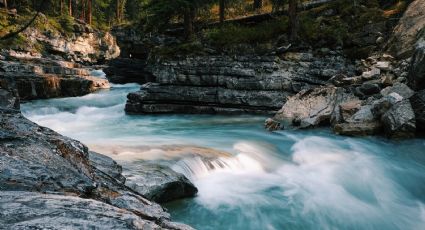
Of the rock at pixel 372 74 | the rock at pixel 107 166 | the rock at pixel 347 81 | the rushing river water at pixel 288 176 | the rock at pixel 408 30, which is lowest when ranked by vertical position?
the rushing river water at pixel 288 176

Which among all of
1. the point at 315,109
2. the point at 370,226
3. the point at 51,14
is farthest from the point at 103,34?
the point at 370,226

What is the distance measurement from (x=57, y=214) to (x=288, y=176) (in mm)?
7159

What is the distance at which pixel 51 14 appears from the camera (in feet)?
147

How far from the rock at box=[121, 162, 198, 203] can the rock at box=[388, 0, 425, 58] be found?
12.3 metres

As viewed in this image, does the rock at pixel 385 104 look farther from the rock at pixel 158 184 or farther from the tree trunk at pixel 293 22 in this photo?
the rock at pixel 158 184

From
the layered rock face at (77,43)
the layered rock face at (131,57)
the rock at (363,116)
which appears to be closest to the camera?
the rock at (363,116)

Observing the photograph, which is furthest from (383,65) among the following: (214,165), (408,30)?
(214,165)

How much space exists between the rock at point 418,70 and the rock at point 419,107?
0.80 metres

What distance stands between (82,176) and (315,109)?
12.3 meters

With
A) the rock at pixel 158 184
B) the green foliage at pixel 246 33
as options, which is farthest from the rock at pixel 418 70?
the rock at pixel 158 184

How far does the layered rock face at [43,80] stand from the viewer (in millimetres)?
21297

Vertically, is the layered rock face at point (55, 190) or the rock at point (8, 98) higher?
the rock at point (8, 98)

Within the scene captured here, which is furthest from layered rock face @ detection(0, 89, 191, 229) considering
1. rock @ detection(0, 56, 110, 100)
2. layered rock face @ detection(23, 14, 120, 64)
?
layered rock face @ detection(23, 14, 120, 64)

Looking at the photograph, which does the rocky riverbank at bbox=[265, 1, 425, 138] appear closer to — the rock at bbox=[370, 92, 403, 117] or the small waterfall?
the rock at bbox=[370, 92, 403, 117]
